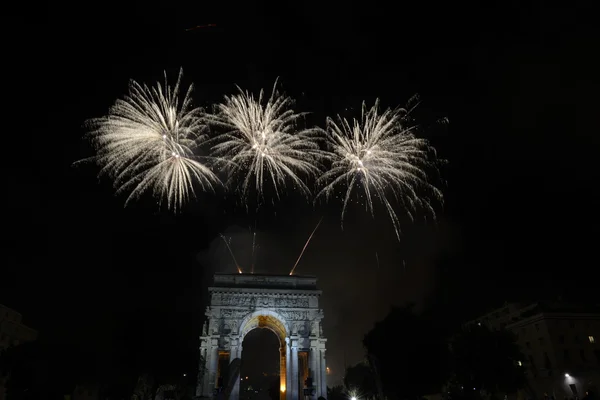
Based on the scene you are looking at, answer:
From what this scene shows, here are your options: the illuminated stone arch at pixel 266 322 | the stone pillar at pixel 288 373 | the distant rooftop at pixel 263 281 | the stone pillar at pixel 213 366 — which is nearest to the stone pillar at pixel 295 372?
the stone pillar at pixel 288 373

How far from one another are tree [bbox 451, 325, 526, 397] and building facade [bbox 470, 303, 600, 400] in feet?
24.3

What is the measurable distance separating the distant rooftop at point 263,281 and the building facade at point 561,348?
25685 mm

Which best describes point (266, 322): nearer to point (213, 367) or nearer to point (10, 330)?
point (213, 367)

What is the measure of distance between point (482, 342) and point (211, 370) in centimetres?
2826

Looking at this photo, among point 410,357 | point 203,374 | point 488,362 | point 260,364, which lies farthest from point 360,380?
point 488,362

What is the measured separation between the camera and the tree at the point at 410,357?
36.8 metres

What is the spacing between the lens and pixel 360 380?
7919 centimetres

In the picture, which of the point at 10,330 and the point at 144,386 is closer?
the point at 144,386

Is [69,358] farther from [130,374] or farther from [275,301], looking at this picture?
[275,301]

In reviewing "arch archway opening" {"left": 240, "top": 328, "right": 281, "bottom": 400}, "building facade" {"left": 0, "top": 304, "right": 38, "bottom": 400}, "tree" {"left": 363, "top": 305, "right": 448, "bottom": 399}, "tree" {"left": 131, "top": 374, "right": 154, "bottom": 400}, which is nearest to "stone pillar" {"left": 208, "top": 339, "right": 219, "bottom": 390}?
"tree" {"left": 131, "top": 374, "right": 154, "bottom": 400}

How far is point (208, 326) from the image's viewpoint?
48.1 metres

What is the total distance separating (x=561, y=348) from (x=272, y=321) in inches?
1304

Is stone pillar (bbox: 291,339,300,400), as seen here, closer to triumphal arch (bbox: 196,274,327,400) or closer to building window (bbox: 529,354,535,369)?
triumphal arch (bbox: 196,274,327,400)

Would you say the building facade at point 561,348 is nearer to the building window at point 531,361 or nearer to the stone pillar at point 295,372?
the building window at point 531,361
